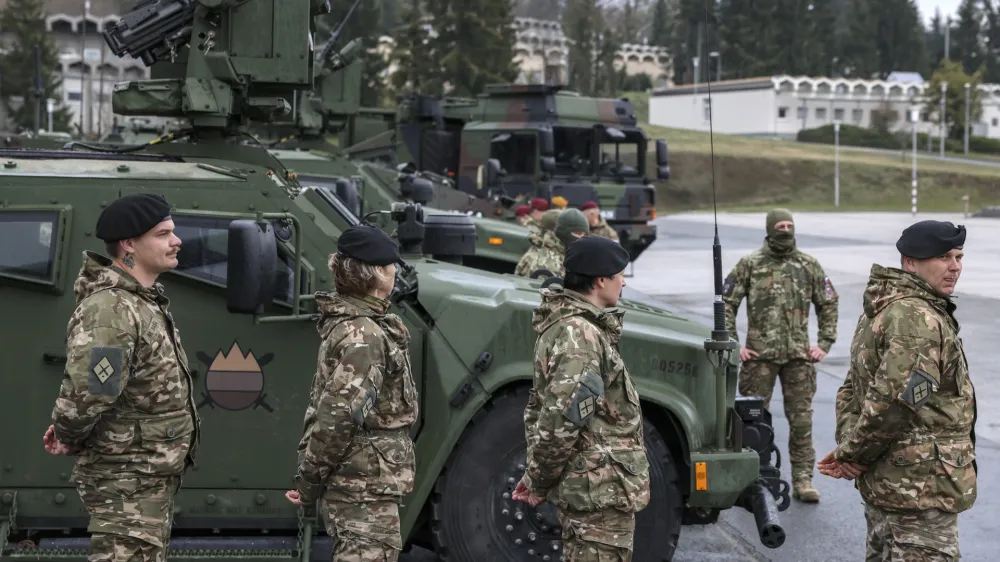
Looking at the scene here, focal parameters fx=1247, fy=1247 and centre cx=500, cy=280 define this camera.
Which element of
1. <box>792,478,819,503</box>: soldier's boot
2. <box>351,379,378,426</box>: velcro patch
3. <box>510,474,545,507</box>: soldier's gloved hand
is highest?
<box>351,379,378,426</box>: velcro patch

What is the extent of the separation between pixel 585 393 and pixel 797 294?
4.07 metres

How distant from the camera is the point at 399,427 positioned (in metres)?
4.40

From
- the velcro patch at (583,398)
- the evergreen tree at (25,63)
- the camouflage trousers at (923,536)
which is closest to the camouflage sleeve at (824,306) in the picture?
the camouflage trousers at (923,536)

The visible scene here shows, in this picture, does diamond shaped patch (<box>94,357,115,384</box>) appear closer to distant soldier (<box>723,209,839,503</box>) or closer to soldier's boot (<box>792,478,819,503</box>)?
distant soldier (<box>723,209,839,503</box>)

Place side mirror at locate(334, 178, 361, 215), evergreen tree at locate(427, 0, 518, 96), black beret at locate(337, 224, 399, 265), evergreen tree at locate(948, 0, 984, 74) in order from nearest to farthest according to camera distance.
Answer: black beret at locate(337, 224, 399, 265) → side mirror at locate(334, 178, 361, 215) → evergreen tree at locate(427, 0, 518, 96) → evergreen tree at locate(948, 0, 984, 74)

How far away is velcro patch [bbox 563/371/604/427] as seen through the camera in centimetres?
417

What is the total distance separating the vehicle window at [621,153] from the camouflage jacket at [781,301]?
11759 mm

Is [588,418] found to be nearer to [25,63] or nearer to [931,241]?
[931,241]

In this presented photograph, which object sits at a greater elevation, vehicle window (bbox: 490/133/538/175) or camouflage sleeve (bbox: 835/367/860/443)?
vehicle window (bbox: 490/133/538/175)

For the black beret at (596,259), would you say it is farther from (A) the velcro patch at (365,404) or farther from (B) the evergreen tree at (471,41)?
(B) the evergreen tree at (471,41)

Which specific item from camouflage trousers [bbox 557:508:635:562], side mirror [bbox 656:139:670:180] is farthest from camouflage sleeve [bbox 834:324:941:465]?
side mirror [bbox 656:139:670:180]

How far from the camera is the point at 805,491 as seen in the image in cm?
777

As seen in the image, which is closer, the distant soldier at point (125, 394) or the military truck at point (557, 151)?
the distant soldier at point (125, 394)

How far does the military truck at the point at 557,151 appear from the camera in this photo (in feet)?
62.4
